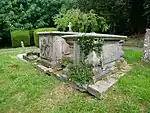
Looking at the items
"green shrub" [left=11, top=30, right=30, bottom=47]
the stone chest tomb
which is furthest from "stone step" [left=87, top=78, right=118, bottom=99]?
"green shrub" [left=11, top=30, right=30, bottom=47]

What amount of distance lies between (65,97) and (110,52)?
1.65 metres

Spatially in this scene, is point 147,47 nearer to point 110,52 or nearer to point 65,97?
point 110,52

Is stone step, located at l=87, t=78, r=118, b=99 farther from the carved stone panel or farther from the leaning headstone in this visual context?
the leaning headstone

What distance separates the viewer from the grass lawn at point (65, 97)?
3.39 m

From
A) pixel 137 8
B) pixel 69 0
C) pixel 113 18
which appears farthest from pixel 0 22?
pixel 137 8

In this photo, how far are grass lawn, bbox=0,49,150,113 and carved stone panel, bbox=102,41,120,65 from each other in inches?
20.1

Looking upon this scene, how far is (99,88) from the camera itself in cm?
375

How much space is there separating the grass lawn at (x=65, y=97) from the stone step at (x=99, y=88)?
8 centimetres

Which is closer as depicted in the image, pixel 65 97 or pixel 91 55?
Answer: pixel 65 97

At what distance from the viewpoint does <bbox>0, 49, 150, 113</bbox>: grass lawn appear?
11.1 ft

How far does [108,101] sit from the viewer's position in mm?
3537

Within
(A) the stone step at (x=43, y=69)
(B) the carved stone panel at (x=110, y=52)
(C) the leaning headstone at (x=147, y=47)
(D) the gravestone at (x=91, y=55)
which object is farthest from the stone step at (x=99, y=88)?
(C) the leaning headstone at (x=147, y=47)

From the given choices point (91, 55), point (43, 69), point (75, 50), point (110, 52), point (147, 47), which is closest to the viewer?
point (91, 55)

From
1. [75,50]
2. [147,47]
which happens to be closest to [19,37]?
[147,47]
